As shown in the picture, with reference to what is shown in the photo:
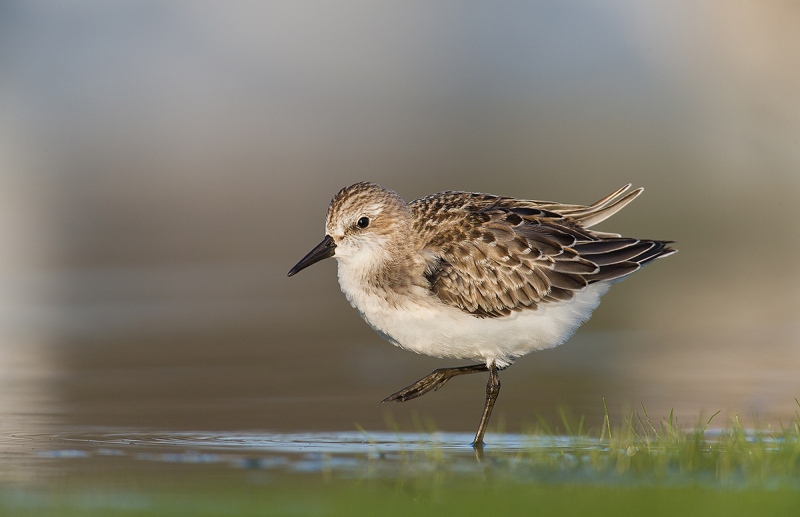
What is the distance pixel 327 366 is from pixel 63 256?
13.5 meters

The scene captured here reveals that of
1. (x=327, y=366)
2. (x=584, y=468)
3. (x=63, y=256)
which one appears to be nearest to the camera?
(x=584, y=468)

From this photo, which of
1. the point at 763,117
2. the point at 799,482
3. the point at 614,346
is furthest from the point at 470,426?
the point at 763,117

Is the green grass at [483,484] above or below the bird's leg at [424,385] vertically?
below

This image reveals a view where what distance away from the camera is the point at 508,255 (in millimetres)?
10703

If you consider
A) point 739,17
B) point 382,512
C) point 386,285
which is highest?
point 739,17

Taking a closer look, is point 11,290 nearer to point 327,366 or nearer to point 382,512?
point 327,366

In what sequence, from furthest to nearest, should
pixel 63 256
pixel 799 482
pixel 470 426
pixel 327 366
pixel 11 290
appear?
pixel 63 256, pixel 11 290, pixel 327 366, pixel 470 426, pixel 799 482

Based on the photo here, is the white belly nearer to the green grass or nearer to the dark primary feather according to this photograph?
the dark primary feather

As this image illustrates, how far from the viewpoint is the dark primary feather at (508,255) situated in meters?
10.5

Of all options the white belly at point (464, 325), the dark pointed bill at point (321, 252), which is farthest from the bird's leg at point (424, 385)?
the dark pointed bill at point (321, 252)

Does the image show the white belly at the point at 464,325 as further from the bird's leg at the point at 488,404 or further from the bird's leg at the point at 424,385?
the bird's leg at the point at 424,385

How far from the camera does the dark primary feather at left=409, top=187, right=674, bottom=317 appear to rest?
34.5ft

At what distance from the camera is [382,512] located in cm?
667

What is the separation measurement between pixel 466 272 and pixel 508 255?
45 centimetres
